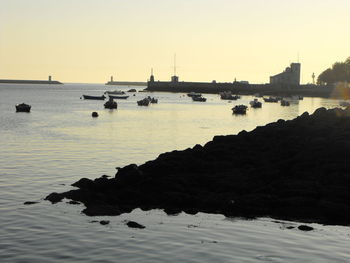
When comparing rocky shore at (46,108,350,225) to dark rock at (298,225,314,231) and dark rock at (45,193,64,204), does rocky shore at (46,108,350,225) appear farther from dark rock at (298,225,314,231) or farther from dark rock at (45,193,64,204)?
dark rock at (298,225,314,231)

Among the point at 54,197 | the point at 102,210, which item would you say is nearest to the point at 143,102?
the point at 54,197

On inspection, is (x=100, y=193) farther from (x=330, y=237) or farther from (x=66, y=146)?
(x=66, y=146)

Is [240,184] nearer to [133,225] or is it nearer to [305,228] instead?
[305,228]

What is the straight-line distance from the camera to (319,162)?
98.5 ft

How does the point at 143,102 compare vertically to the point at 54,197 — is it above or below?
below

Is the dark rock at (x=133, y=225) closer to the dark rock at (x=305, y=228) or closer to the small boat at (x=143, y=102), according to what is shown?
the dark rock at (x=305, y=228)

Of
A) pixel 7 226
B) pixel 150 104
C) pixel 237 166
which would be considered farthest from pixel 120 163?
pixel 150 104

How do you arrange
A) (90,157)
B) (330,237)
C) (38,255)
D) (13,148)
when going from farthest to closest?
(13,148)
(90,157)
(330,237)
(38,255)

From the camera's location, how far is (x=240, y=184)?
28.1 m

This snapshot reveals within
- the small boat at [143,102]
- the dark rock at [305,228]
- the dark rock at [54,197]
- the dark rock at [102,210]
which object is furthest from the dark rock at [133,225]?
the small boat at [143,102]

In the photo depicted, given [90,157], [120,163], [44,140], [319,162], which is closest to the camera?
[319,162]

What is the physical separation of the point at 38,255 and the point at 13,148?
33.4 m

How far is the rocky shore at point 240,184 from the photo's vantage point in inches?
981

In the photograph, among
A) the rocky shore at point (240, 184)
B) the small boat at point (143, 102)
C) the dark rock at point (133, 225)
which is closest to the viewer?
the dark rock at point (133, 225)
